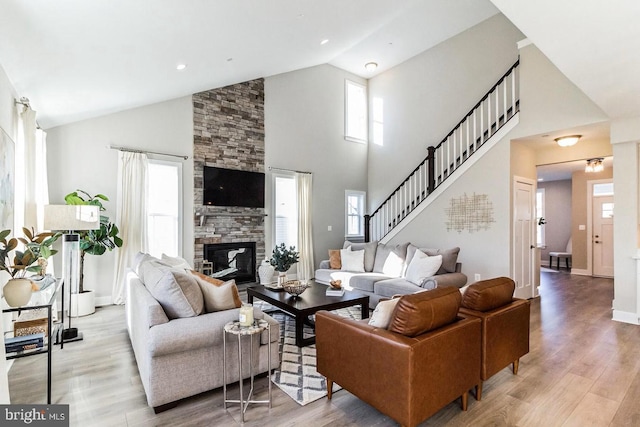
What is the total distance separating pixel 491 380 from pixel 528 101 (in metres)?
4.31

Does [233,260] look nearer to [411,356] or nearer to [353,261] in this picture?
[353,261]

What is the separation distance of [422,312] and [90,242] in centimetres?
459

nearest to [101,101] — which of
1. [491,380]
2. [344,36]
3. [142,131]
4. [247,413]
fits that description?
[142,131]

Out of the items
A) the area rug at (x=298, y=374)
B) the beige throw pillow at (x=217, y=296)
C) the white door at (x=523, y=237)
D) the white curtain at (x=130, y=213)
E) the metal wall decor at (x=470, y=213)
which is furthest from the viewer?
the metal wall decor at (x=470, y=213)

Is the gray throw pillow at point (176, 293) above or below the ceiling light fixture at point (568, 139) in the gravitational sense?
below

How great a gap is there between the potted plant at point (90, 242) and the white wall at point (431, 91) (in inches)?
228

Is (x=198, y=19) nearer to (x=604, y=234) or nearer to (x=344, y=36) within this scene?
(x=344, y=36)

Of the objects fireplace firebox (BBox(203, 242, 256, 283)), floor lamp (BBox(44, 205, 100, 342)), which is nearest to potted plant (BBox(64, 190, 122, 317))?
floor lamp (BBox(44, 205, 100, 342))

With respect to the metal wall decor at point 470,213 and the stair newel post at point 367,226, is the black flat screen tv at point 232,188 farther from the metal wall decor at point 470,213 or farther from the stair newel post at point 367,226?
the metal wall decor at point 470,213

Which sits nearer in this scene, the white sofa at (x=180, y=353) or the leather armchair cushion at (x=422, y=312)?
the leather armchair cushion at (x=422, y=312)

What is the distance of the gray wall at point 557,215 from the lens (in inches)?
375

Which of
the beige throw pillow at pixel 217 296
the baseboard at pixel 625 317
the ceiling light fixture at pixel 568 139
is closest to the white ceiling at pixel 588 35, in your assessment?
the ceiling light fixture at pixel 568 139

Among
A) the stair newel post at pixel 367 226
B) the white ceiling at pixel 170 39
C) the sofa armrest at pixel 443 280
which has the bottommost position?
the sofa armrest at pixel 443 280

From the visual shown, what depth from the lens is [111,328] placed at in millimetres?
4059
